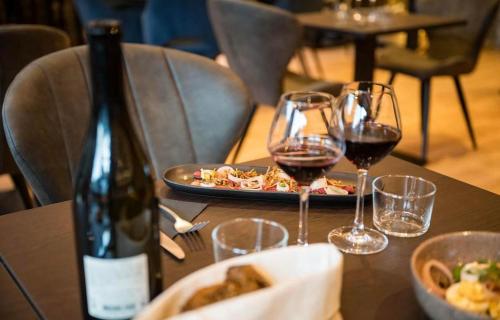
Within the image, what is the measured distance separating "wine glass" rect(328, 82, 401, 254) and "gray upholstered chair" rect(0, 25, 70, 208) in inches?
56.8

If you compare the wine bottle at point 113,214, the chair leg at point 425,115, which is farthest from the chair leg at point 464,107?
the wine bottle at point 113,214

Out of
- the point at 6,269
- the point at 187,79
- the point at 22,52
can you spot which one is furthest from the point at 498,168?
the point at 6,269

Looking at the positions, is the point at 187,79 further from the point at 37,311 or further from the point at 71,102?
the point at 37,311

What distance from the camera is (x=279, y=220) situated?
3.06 feet

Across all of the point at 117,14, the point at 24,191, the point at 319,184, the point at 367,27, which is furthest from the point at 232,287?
the point at 117,14

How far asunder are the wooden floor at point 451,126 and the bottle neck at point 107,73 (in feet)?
7.93

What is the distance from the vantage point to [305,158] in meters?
0.76

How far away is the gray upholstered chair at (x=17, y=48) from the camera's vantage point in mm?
1977

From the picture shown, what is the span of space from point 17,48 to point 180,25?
1605mm

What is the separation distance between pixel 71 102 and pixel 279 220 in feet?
2.07

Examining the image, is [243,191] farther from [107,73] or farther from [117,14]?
[117,14]

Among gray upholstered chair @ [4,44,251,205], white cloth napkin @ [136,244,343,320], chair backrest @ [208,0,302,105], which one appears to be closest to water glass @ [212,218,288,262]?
white cloth napkin @ [136,244,343,320]

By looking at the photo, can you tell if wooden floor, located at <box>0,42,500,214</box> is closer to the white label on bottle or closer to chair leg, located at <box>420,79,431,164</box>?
chair leg, located at <box>420,79,431,164</box>

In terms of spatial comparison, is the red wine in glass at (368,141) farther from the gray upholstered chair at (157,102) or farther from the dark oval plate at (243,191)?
the gray upholstered chair at (157,102)
